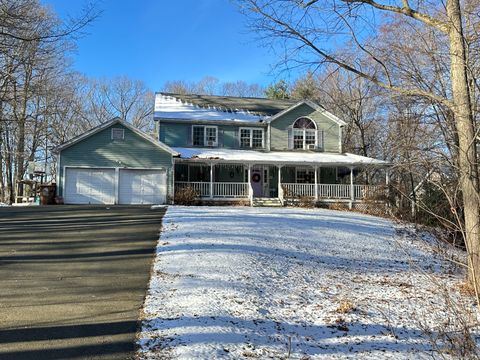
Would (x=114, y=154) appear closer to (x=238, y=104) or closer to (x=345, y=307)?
(x=238, y=104)

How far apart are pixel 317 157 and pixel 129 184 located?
1101 centimetres

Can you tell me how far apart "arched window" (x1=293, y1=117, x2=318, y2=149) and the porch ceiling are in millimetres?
868

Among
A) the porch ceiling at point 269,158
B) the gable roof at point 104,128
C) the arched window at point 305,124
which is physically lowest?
the porch ceiling at point 269,158

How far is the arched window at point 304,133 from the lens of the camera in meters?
25.3

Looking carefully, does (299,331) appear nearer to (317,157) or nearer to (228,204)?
(228,204)

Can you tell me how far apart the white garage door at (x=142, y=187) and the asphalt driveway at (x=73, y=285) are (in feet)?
23.5

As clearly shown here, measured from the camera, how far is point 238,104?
27562 millimetres

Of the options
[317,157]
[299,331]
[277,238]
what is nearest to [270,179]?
[317,157]

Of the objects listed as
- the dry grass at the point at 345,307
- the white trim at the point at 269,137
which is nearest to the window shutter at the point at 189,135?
the white trim at the point at 269,137

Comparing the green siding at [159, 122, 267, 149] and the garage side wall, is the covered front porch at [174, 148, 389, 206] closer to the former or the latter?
the green siding at [159, 122, 267, 149]

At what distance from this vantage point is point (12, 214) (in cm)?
1593

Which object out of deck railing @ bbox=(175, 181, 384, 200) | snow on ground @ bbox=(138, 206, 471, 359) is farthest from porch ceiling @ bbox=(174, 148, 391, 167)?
snow on ground @ bbox=(138, 206, 471, 359)

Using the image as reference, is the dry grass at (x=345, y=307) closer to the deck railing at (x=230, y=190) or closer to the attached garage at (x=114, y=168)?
the attached garage at (x=114, y=168)

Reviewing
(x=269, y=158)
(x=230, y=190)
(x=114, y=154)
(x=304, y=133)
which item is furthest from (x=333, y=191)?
(x=114, y=154)
